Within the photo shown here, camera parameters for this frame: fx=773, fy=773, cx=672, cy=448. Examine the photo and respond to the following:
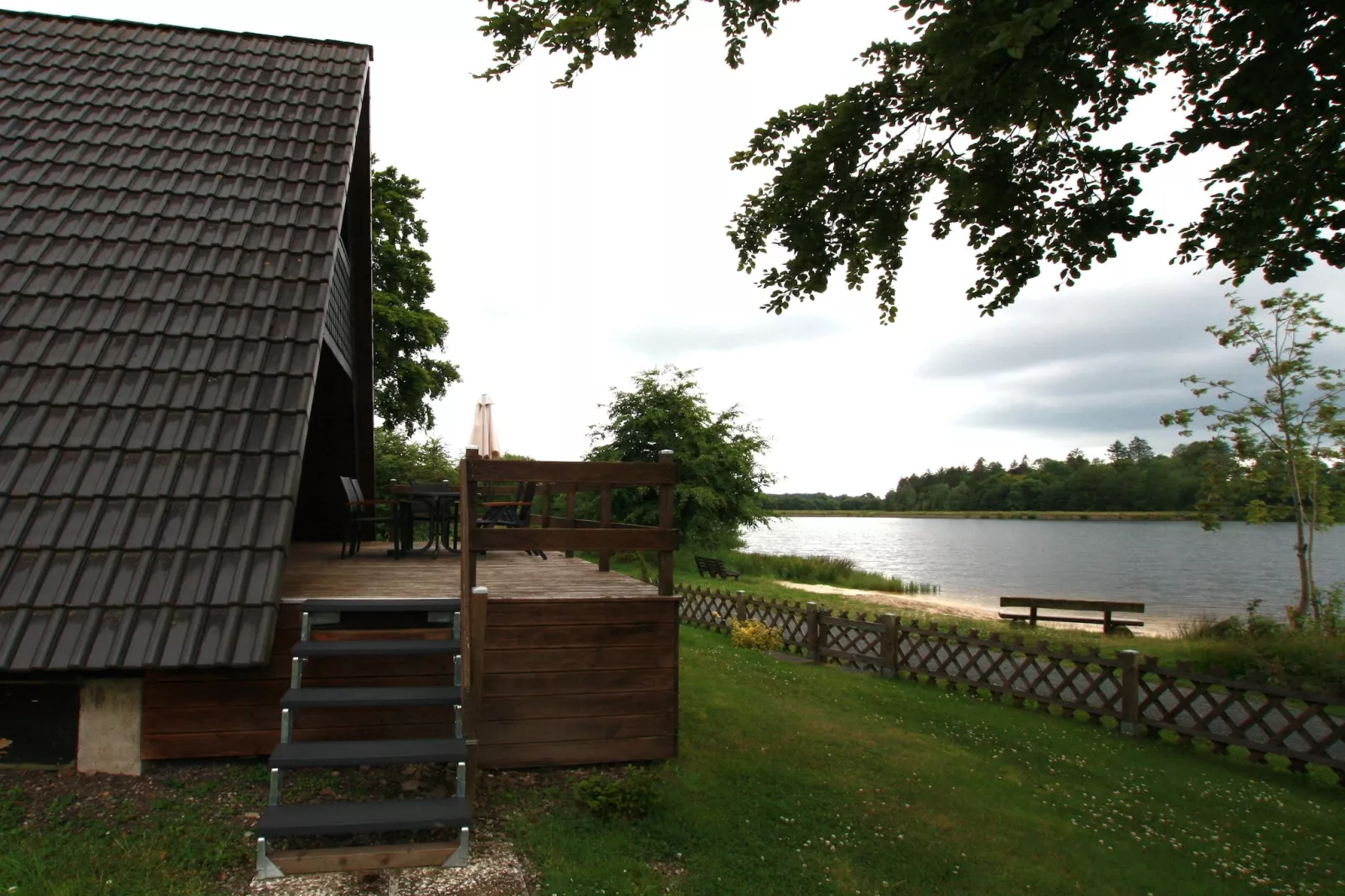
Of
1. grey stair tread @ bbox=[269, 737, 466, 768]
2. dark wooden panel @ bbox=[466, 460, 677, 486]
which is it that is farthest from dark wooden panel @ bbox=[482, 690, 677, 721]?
dark wooden panel @ bbox=[466, 460, 677, 486]

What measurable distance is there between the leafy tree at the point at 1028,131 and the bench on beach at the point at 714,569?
20372 mm

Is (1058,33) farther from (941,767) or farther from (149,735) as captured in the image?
(149,735)

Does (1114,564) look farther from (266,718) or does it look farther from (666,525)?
(266,718)

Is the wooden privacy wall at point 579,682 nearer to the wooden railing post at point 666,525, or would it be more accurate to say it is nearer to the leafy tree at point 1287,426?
the wooden railing post at point 666,525

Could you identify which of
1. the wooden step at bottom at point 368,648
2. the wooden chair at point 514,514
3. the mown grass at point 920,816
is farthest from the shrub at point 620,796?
the wooden chair at point 514,514

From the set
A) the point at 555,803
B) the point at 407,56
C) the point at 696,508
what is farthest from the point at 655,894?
the point at 696,508

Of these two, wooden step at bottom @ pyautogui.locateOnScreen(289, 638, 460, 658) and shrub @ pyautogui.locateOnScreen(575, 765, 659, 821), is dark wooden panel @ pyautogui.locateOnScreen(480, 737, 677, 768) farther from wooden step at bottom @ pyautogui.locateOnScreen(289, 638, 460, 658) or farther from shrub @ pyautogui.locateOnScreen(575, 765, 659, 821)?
wooden step at bottom @ pyautogui.locateOnScreen(289, 638, 460, 658)

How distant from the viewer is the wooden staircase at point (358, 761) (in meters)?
3.78

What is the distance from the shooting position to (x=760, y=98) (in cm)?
906

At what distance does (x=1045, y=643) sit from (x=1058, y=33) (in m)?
8.10

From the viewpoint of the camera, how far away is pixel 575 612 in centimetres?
555

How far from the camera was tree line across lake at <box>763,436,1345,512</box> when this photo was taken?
1800 centimetres

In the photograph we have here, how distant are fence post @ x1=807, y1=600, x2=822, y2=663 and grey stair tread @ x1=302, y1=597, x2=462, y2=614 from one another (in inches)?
347

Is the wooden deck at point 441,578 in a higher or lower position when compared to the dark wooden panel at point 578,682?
higher
